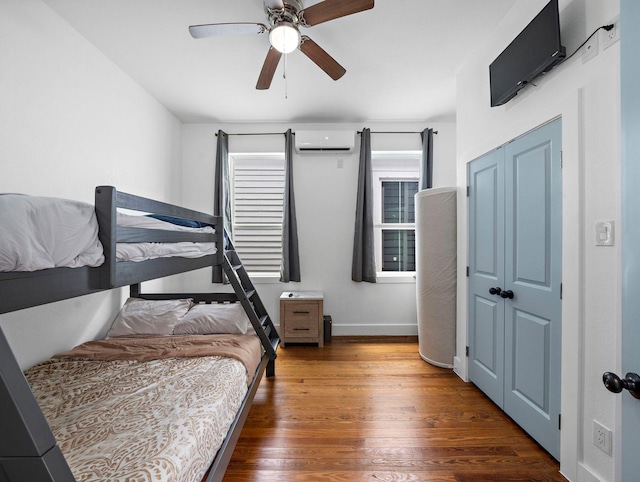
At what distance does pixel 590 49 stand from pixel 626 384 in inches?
61.0

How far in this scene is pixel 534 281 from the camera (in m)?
1.77

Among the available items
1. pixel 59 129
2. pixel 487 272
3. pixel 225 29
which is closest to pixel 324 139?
pixel 225 29

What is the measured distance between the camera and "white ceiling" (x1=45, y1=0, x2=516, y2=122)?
193cm

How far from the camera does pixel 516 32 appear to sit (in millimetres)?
1909

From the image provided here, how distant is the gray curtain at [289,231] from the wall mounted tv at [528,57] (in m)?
2.24

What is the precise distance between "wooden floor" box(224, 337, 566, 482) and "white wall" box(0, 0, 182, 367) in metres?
1.50

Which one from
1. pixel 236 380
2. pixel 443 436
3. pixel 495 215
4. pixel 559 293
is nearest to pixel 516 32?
pixel 495 215

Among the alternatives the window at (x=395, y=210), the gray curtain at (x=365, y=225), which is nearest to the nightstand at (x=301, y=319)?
the gray curtain at (x=365, y=225)

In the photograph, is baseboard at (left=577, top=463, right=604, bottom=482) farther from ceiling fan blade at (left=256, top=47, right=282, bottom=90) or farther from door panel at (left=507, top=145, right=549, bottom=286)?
ceiling fan blade at (left=256, top=47, right=282, bottom=90)

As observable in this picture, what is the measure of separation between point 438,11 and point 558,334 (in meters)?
2.15

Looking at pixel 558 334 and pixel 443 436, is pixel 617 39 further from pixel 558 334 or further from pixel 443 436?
pixel 443 436

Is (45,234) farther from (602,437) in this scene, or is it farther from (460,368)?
(460,368)

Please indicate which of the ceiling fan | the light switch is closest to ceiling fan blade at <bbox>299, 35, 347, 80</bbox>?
the ceiling fan

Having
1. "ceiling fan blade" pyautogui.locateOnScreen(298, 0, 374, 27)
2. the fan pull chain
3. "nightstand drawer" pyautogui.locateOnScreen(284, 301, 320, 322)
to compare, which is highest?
the fan pull chain
